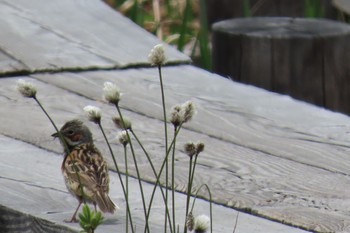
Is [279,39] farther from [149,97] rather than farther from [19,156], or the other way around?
[19,156]

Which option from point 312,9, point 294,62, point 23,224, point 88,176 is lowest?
point 23,224

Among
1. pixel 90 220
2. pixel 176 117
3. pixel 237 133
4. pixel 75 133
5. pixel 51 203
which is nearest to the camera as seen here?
pixel 90 220

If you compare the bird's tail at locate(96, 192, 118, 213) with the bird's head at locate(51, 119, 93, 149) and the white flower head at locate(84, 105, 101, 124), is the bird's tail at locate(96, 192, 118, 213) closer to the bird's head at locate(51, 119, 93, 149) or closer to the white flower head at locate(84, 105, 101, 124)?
the white flower head at locate(84, 105, 101, 124)

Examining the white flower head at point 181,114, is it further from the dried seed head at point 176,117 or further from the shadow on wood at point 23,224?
the shadow on wood at point 23,224

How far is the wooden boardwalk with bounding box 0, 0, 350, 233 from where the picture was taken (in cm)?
343

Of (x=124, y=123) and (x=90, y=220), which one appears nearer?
(x=90, y=220)

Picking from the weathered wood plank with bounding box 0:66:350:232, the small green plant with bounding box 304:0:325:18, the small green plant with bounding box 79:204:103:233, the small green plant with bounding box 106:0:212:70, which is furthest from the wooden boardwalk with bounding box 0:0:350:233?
the small green plant with bounding box 304:0:325:18

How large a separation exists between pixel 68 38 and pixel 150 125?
1.12 m

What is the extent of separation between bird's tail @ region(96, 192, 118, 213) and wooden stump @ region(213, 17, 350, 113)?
2.44 meters

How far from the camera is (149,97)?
15.2 ft

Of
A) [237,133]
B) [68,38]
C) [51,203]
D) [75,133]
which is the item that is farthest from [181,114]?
[68,38]

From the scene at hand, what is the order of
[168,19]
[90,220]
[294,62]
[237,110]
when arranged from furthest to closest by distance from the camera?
1. [168,19]
2. [294,62]
3. [237,110]
4. [90,220]

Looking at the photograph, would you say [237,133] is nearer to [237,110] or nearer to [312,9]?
[237,110]

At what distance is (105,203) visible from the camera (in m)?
3.31
